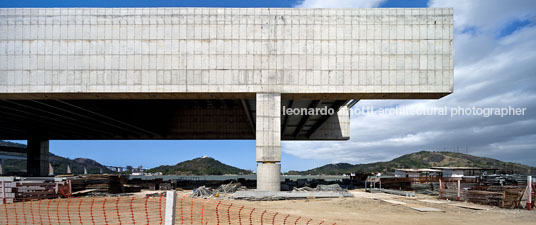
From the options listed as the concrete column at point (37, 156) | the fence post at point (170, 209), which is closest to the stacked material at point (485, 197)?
the fence post at point (170, 209)

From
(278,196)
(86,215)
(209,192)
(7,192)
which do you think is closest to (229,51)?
(209,192)

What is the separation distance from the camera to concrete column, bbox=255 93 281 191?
3070cm

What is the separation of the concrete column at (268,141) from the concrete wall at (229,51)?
120cm

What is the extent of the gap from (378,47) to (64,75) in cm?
2599

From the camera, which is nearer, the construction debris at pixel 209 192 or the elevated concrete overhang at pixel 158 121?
the construction debris at pixel 209 192

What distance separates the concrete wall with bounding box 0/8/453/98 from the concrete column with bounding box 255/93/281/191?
120cm

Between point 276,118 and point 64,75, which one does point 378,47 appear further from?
point 64,75

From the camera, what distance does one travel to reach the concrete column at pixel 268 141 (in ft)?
101

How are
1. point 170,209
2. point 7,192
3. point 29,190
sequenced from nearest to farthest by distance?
point 170,209 < point 7,192 < point 29,190

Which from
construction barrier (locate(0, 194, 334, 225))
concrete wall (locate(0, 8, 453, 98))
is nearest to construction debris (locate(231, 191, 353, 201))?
construction barrier (locate(0, 194, 334, 225))

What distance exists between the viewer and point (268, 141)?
31.0 m

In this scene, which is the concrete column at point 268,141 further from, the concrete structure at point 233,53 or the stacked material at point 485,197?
the stacked material at point 485,197

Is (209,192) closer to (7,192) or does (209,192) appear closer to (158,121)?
(7,192)

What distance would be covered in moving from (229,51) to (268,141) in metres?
8.07
